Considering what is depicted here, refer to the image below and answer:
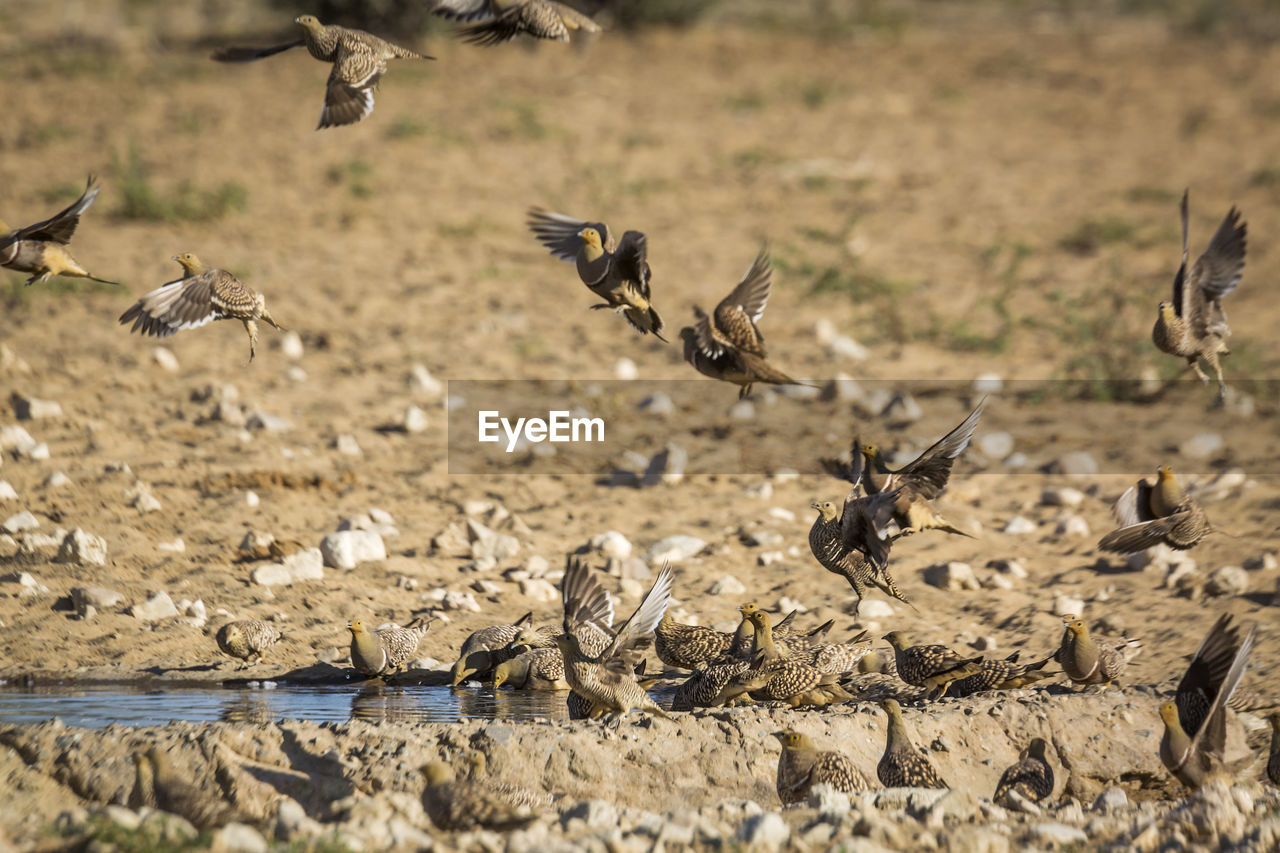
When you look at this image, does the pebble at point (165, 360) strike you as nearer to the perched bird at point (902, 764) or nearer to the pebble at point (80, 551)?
the pebble at point (80, 551)

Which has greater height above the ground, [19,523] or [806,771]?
[19,523]

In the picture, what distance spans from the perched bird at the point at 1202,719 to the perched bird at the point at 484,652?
11.0ft

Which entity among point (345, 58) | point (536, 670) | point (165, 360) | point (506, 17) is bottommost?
point (536, 670)

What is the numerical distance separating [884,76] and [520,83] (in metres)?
6.25

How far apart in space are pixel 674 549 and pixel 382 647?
2.57 m

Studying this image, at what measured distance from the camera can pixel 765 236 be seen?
16500 mm

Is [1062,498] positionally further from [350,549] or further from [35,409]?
[35,409]

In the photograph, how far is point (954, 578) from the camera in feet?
29.1

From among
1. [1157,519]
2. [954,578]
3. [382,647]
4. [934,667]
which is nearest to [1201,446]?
[954,578]

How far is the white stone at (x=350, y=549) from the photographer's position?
8844mm

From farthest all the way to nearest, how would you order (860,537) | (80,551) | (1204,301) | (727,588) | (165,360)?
(165,360)
(727,588)
(80,551)
(1204,301)
(860,537)

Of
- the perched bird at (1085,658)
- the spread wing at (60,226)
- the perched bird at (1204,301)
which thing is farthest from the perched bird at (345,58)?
the perched bird at (1085,658)

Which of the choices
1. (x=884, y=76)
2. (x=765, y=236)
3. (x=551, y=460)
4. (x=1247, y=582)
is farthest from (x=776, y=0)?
(x=1247, y=582)

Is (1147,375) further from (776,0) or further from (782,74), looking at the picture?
(776,0)
